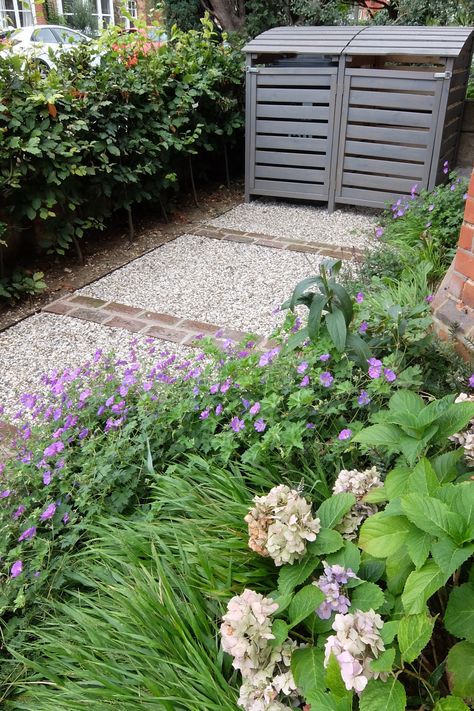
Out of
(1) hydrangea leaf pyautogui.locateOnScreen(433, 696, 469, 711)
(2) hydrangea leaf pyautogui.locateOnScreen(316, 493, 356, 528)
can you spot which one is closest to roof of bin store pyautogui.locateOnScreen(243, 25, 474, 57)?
(2) hydrangea leaf pyautogui.locateOnScreen(316, 493, 356, 528)

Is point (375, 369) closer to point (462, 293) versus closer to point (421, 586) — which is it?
point (462, 293)

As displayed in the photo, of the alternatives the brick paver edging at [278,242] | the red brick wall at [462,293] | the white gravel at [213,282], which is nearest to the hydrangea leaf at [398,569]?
the red brick wall at [462,293]

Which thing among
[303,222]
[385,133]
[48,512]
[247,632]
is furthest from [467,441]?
[385,133]

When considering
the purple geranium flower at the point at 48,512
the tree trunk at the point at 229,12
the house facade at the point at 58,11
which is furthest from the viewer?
the house facade at the point at 58,11

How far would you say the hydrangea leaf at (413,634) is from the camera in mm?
1140

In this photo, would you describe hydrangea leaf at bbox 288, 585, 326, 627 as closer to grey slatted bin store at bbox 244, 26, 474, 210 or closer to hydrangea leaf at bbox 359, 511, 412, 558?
hydrangea leaf at bbox 359, 511, 412, 558

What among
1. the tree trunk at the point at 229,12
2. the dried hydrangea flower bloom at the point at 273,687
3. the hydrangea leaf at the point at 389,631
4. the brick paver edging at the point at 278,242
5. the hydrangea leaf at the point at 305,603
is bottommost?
the brick paver edging at the point at 278,242

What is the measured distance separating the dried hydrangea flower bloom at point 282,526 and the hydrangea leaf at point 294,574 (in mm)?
20

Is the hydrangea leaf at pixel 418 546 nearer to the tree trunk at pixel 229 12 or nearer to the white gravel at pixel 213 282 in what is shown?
the white gravel at pixel 213 282

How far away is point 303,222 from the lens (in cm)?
598

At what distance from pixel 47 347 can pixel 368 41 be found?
13.9ft

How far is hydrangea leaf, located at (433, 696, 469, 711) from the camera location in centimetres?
113

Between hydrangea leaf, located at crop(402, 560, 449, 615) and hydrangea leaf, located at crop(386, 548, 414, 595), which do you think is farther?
hydrangea leaf, located at crop(386, 548, 414, 595)

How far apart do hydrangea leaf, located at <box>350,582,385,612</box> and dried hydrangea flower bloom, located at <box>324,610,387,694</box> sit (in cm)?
11
